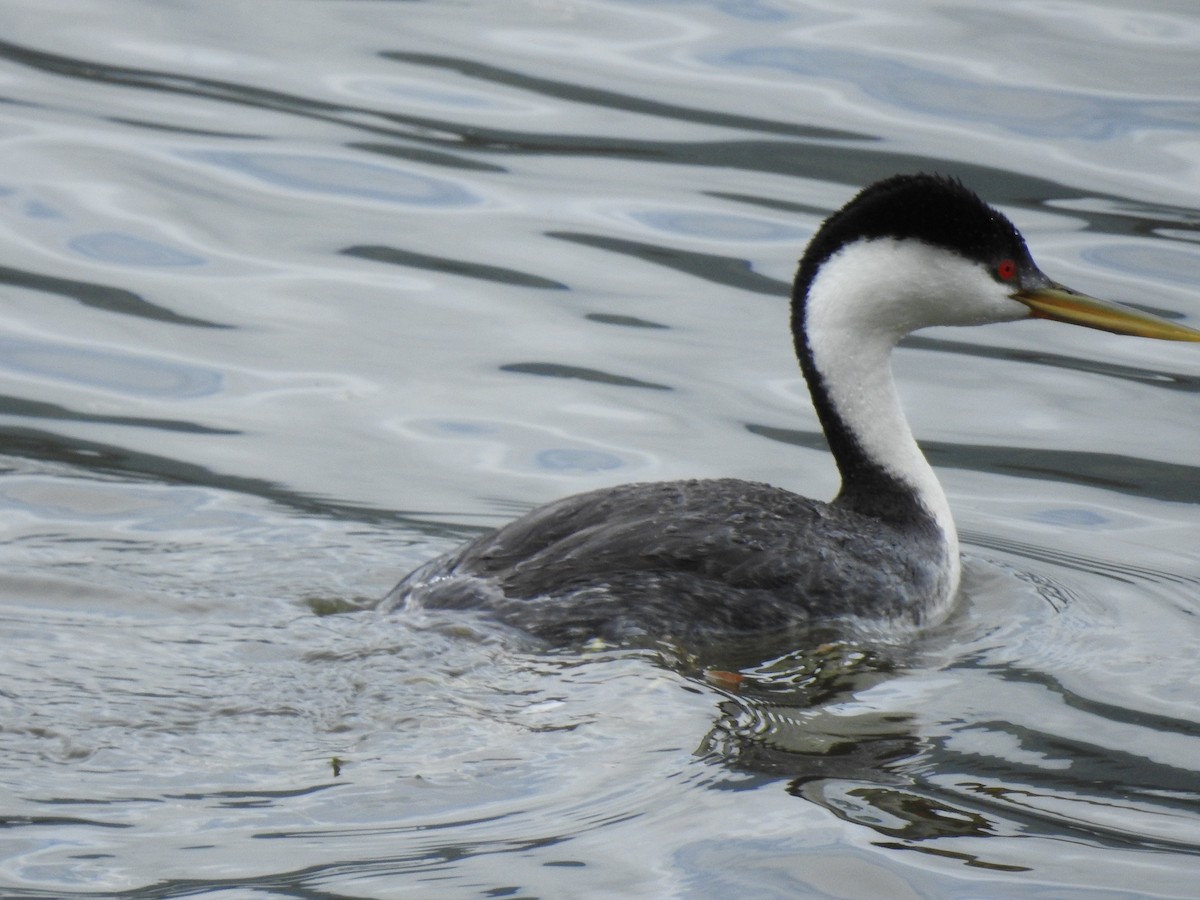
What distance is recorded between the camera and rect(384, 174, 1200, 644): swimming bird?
19.3 ft

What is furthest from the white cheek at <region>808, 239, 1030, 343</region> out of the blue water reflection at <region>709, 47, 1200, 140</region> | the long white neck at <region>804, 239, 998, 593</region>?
the blue water reflection at <region>709, 47, 1200, 140</region>

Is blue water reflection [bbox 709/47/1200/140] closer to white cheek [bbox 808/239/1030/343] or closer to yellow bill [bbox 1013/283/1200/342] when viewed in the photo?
yellow bill [bbox 1013/283/1200/342]

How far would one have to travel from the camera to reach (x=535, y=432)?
823 centimetres

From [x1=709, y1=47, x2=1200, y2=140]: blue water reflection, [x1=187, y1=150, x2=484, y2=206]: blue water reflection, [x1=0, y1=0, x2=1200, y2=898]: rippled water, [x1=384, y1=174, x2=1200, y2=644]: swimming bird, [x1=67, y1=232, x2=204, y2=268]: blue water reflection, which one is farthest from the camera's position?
[x1=709, y1=47, x2=1200, y2=140]: blue water reflection

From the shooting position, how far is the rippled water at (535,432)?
478cm

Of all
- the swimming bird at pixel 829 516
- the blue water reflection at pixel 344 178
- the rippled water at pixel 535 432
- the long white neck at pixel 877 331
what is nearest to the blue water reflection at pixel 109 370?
the rippled water at pixel 535 432

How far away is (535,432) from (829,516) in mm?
2058

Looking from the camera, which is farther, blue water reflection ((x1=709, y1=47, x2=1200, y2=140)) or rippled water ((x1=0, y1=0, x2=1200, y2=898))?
blue water reflection ((x1=709, y1=47, x2=1200, y2=140))

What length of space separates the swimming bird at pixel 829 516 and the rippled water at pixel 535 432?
18cm

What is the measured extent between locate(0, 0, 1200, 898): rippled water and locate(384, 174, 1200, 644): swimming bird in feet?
0.58

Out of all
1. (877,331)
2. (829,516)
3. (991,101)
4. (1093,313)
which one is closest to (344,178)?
(991,101)

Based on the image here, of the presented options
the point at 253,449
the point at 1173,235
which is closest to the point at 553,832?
the point at 253,449

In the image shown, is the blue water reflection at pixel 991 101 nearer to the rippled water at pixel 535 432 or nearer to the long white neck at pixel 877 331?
the rippled water at pixel 535 432

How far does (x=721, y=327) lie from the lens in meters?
9.41
